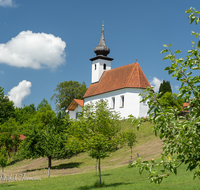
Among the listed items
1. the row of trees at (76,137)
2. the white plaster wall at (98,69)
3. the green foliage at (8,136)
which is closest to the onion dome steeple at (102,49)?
the white plaster wall at (98,69)

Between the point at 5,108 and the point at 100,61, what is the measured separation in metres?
24.4

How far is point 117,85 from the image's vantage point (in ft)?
163

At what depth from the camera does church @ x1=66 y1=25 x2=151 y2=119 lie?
46.9 metres

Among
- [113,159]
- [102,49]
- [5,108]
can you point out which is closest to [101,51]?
[102,49]

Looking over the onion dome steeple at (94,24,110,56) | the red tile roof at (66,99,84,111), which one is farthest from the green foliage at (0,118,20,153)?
the onion dome steeple at (94,24,110,56)

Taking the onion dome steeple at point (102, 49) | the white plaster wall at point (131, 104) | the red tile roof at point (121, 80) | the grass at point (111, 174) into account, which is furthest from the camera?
the onion dome steeple at point (102, 49)

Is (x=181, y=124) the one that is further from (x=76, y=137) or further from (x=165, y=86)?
(x=165, y=86)

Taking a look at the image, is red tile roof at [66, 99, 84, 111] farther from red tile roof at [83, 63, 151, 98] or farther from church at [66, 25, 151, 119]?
red tile roof at [83, 63, 151, 98]

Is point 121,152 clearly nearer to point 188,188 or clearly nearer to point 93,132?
point 93,132

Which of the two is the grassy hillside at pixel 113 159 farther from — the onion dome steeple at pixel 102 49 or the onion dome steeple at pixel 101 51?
the onion dome steeple at pixel 102 49

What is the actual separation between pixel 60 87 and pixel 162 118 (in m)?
67.3

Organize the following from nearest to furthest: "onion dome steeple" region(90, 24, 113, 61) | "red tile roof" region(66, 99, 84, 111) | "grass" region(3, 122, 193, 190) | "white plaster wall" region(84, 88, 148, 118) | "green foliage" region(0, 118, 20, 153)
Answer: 1. "grass" region(3, 122, 193, 190)
2. "white plaster wall" region(84, 88, 148, 118)
3. "green foliage" region(0, 118, 20, 153)
4. "onion dome steeple" region(90, 24, 113, 61)
5. "red tile roof" region(66, 99, 84, 111)

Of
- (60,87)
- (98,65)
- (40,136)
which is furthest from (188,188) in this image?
(60,87)

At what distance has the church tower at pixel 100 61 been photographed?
2259 inches
